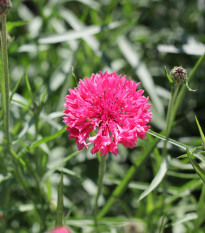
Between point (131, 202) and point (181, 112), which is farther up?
point (181, 112)

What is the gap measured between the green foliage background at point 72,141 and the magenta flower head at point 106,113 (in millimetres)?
149

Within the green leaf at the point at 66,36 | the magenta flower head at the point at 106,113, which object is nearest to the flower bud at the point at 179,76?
the magenta flower head at the point at 106,113

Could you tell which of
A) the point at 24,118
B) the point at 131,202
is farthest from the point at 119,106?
the point at 131,202

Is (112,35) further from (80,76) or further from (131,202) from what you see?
(131,202)

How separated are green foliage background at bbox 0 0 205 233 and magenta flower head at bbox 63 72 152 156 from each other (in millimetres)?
149

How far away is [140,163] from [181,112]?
67 centimetres

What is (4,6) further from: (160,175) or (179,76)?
(160,175)

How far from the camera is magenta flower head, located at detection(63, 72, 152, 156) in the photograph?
680 millimetres

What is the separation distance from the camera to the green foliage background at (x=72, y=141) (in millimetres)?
997

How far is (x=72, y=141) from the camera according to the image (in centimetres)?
132

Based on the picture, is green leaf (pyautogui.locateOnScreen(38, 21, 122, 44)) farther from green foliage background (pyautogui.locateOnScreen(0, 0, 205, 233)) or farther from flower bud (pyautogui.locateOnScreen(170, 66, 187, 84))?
flower bud (pyautogui.locateOnScreen(170, 66, 187, 84))

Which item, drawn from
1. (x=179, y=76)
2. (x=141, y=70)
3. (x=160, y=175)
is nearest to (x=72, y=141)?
(x=141, y=70)

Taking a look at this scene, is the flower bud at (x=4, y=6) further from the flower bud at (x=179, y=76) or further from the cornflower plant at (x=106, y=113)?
the flower bud at (x=179, y=76)

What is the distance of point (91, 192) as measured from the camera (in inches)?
48.3
